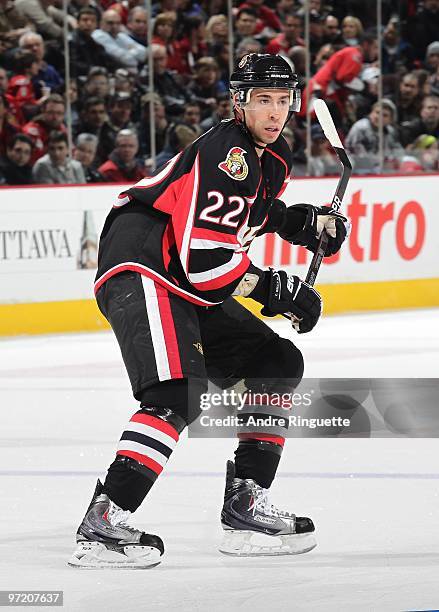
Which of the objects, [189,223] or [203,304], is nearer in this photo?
[189,223]

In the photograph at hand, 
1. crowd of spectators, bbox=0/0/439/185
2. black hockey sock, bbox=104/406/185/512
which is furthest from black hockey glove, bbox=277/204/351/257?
crowd of spectators, bbox=0/0/439/185

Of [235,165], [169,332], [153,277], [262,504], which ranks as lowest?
[262,504]

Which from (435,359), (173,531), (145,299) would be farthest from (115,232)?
(435,359)

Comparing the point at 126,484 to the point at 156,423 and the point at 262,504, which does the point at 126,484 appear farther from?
the point at 262,504

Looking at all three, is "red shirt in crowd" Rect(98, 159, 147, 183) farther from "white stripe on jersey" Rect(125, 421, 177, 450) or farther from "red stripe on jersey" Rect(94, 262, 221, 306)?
"white stripe on jersey" Rect(125, 421, 177, 450)

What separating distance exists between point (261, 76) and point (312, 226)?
0.50 meters

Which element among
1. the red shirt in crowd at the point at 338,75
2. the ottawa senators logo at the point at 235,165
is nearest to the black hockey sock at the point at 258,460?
the ottawa senators logo at the point at 235,165

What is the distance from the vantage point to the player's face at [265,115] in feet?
10.0

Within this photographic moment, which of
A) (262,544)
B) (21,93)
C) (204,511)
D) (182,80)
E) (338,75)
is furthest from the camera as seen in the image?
(338,75)

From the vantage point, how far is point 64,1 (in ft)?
25.1

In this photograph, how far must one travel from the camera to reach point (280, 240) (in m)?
8.14

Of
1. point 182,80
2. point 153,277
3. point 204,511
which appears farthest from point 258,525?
point 182,80

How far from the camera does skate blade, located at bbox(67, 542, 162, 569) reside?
9.82 ft

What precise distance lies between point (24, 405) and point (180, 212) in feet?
8.00
